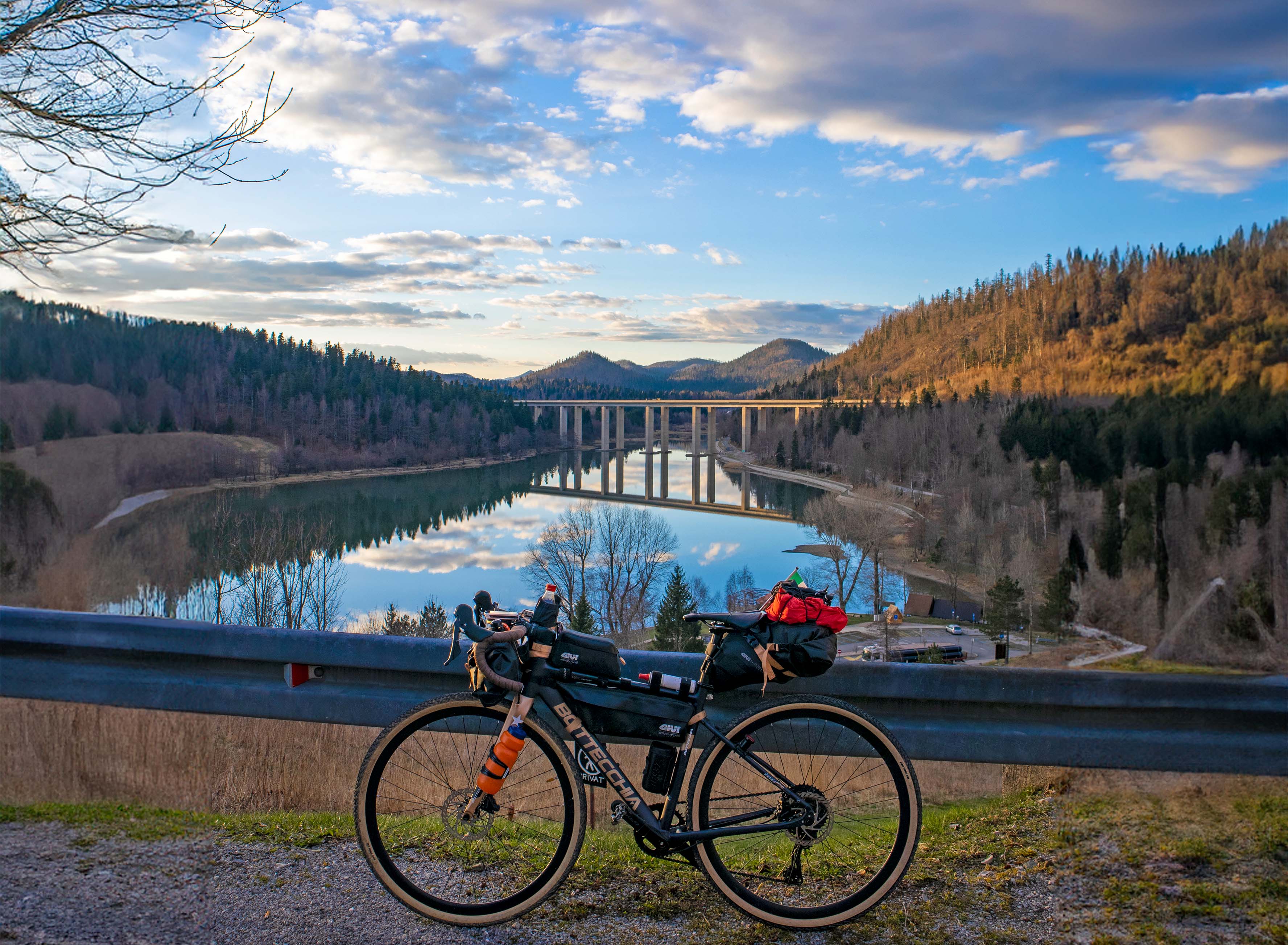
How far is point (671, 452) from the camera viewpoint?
127 metres

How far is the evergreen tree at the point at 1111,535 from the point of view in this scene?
73.3 ft

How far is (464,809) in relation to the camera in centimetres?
244

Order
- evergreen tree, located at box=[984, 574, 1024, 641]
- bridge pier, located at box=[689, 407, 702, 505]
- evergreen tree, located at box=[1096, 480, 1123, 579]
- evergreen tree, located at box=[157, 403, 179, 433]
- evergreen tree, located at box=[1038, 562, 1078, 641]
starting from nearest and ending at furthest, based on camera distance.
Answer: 1. evergreen tree, located at box=[1038, 562, 1078, 641]
2. evergreen tree, located at box=[1096, 480, 1123, 579]
3. evergreen tree, located at box=[984, 574, 1024, 641]
4. evergreen tree, located at box=[157, 403, 179, 433]
5. bridge pier, located at box=[689, 407, 702, 505]

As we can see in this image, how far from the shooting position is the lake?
35.5 metres

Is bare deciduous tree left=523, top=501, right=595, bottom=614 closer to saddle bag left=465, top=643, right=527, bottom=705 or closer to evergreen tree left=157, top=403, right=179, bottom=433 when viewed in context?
saddle bag left=465, top=643, right=527, bottom=705

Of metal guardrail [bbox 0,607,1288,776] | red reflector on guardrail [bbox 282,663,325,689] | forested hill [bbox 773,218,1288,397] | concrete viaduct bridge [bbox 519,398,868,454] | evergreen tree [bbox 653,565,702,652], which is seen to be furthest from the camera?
concrete viaduct bridge [bbox 519,398,868,454]

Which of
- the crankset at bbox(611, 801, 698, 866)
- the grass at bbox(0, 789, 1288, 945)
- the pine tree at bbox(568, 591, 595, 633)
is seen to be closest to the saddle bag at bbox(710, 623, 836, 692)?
the crankset at bbox(611, 801, 698, 866)

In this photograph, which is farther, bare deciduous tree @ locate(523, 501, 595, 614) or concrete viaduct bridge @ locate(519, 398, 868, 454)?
concrete viaduct bridge @ locate(519, 398, 868, 454)

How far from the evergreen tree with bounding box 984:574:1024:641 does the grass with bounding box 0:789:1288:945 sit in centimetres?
2559

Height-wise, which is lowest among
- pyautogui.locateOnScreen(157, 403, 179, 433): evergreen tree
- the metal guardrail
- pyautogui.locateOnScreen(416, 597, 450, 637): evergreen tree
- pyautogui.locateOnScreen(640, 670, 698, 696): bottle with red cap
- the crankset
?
pyautogui.locateOnScreen(416, 597, 450, 637): evergreen tree

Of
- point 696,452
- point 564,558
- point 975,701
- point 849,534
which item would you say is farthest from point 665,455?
point 975,701

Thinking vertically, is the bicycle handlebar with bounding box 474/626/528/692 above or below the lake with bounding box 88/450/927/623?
above

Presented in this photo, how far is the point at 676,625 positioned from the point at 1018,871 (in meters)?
21.5

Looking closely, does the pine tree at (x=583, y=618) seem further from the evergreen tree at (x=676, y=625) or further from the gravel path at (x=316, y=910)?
the gravel path at (x=316, y=910)
